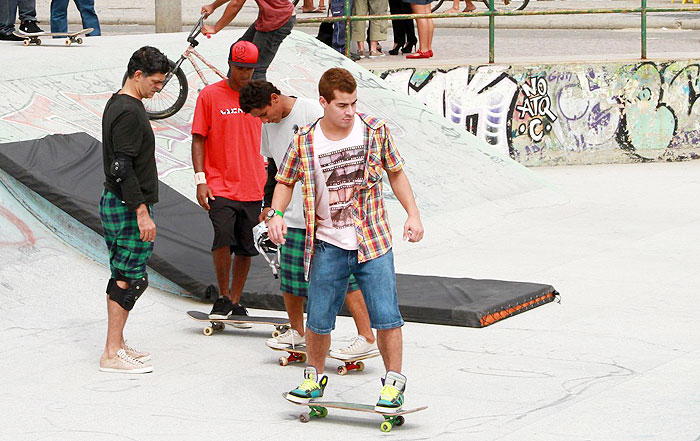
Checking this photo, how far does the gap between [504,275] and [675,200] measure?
3.97m

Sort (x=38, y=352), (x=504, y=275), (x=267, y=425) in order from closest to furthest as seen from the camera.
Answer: (x=267, y=425)
(x=38, y=352)
(x=504, y=275)

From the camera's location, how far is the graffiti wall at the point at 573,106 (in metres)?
14.4


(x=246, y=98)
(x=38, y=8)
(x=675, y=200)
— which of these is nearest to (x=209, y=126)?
(x=246, y=98)

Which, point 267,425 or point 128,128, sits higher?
point 128,128

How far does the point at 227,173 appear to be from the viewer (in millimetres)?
7340

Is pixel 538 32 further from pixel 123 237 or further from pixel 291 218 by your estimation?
pixel 123 237

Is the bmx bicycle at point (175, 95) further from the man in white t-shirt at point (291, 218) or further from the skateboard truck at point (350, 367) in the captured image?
the skateboard truck at point (350, 367)

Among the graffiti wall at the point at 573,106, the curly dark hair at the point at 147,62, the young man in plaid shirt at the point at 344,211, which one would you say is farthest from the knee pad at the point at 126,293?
the graffiti wall at the point at 573,106

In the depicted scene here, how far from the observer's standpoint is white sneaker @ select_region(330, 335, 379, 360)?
250 inches

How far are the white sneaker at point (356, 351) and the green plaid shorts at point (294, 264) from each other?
296 millimetres

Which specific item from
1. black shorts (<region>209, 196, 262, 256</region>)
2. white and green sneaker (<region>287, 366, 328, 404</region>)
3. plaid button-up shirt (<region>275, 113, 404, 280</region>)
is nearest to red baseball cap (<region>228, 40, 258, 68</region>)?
black shorts (<region>209, 196, 262, 256</region>)

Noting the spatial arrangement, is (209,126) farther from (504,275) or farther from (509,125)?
(509,125)

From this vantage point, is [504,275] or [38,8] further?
[38,8]

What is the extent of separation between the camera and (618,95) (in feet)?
48.5
